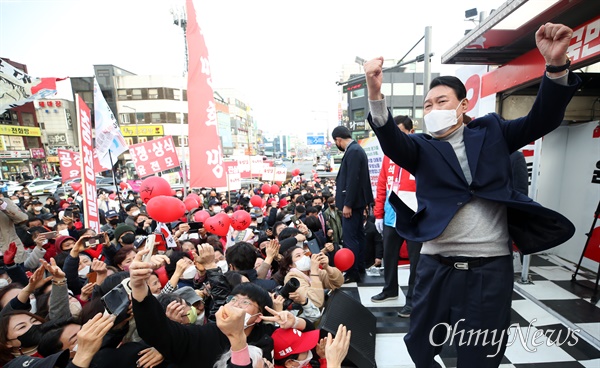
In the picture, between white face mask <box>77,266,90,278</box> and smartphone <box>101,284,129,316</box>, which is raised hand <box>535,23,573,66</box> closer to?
smartphone <box>101,284,129,316</box>

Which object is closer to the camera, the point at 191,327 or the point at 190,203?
the point at 191,327

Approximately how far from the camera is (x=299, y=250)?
3047 mm

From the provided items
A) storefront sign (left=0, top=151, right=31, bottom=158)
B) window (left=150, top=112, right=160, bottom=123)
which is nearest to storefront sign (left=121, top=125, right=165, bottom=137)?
window (left=150, top=112, right=160, bottom=123)

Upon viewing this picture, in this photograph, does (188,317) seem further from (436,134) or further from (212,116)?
(212,116)

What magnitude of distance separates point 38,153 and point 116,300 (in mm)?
40584

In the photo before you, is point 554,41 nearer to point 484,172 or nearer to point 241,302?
point 484,172

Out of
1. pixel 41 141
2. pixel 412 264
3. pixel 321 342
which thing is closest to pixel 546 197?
pixel 412 264

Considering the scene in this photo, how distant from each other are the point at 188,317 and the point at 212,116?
15.3 ft

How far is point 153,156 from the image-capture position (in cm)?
807

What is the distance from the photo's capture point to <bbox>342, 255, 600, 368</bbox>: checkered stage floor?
90.7 inches

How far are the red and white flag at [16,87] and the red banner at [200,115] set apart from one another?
2.66 m

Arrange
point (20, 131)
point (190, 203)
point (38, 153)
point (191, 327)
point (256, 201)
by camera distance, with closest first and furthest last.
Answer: point (191, 327)
point (190, 203)
point (256, 201)
point (20, 131)
point (38, 153)

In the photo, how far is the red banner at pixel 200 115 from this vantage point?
588cm

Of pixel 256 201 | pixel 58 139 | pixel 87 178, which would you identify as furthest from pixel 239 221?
pixel 58 139
